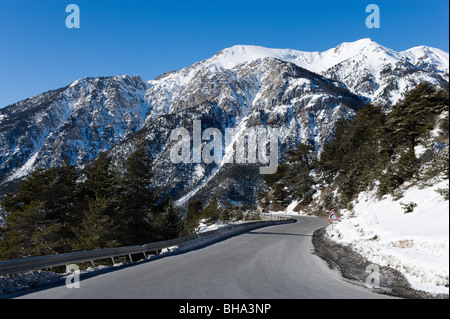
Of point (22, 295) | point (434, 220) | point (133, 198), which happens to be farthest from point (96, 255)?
point (133, 198)

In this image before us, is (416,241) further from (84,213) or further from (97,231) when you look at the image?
(84,213)

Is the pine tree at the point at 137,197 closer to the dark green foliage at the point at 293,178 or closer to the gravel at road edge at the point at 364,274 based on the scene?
the gravel at road edge at the point at 364,274

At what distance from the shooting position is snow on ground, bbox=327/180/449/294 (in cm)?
684

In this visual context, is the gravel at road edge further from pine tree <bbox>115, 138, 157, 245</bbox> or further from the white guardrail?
pine tree <bbox>115, 138, 157, 245</bbox>

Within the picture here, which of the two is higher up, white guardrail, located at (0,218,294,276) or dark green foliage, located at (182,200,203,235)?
white guardrail, located at (0,218,294,276)

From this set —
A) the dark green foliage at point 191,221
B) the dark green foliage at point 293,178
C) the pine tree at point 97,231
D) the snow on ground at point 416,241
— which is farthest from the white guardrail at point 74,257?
the dark green foliage at point 293,178

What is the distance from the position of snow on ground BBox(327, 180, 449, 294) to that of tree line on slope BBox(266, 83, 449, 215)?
1.13 meters

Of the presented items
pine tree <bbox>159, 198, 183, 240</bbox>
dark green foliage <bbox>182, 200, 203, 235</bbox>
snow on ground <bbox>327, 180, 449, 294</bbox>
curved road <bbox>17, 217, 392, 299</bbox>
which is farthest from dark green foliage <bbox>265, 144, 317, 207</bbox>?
curved road <bbox>17, 217, 392, 299</bbox>

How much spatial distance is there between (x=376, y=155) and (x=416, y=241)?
2466 cm
